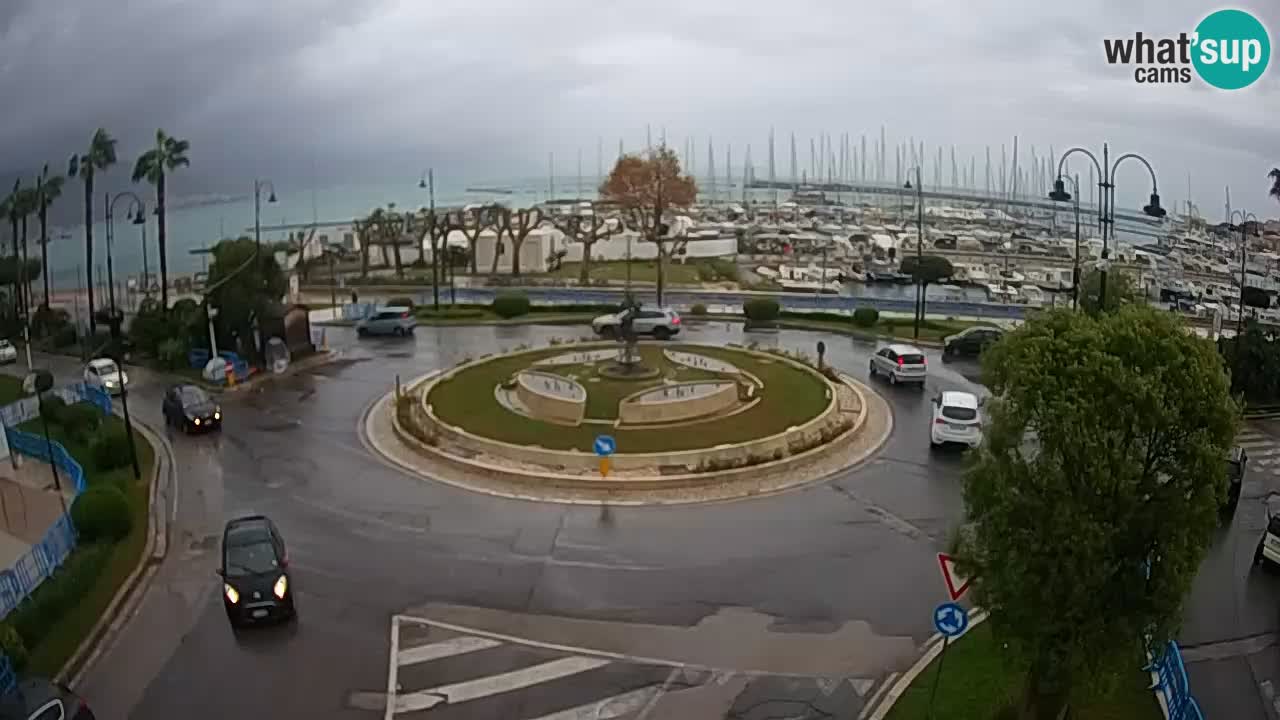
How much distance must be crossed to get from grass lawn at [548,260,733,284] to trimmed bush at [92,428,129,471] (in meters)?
45.9

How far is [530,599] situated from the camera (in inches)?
710

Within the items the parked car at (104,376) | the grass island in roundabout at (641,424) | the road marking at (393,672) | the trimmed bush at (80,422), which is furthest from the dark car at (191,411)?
the road marking at (393,672)

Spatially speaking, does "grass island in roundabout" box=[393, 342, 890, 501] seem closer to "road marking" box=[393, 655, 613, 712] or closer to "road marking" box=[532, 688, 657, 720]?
"road marking" box=[393, 655, 613, 712]

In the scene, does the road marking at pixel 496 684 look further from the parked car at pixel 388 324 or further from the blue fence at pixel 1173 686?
the parked car at pixel 388 324

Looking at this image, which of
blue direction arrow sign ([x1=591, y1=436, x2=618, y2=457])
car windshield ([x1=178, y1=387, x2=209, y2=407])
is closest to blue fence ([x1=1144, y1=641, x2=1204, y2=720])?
blue direction arrow sign ([x1=591, y1=436, x2=618, y2=457])

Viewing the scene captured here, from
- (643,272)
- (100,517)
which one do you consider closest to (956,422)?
(100,517)

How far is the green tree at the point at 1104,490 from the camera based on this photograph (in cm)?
1102

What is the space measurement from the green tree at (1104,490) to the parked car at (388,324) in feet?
119

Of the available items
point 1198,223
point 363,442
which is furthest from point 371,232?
point 1198,223

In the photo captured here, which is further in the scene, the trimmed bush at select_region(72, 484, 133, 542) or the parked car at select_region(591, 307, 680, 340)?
the parked car at select_region(591, 307, 680, 340)

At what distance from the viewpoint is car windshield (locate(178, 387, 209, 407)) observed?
3025 centimetres

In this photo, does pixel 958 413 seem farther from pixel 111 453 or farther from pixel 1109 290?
pixel 111 453

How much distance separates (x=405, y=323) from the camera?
4459 cm

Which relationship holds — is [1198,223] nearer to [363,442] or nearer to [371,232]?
[371,232]
